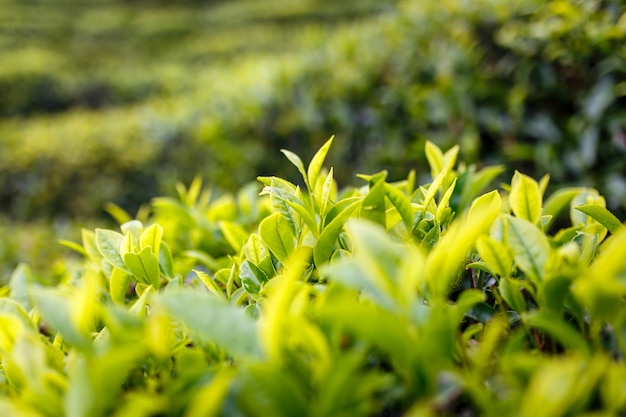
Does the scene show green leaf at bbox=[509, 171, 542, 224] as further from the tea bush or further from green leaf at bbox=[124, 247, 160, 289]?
green leaf at bbox=[124, 247, 160, 289]

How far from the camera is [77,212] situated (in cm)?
525

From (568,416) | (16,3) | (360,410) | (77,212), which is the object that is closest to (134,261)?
(360,410)

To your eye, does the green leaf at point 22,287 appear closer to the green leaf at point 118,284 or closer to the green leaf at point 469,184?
the green leaf at point 118,284

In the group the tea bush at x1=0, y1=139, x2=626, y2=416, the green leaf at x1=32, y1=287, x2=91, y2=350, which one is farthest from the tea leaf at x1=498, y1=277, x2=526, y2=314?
the green leaf at x1=32, y1=287, x2=91, y2=350

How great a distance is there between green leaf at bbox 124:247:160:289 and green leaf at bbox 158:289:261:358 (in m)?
0.38

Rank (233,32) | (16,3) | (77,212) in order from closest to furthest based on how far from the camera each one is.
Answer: (77,212) → (233,32) → (16,3)

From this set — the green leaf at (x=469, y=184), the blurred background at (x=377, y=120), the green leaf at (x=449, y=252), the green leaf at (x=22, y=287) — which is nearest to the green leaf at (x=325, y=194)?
the green leaf at (x=449, y=252)

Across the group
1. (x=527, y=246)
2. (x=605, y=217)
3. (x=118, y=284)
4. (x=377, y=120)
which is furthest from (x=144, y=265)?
(x=377, y=120)

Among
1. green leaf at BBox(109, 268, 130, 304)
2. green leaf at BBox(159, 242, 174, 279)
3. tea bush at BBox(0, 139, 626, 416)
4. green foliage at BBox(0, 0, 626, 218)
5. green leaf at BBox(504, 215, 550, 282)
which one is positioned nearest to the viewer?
tea bush at BBox(0, 139, 626, 416)

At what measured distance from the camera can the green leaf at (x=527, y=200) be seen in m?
1.09

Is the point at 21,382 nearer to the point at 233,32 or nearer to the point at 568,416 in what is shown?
the point at 568,416

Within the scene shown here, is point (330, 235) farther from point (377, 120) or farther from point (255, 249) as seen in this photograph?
point (377, 120)

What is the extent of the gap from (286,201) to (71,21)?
49.9 ft

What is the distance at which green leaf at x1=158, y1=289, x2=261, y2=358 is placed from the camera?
72cm
